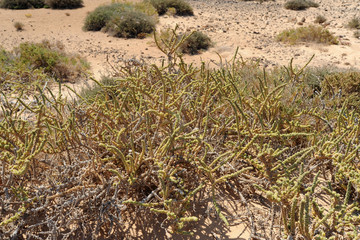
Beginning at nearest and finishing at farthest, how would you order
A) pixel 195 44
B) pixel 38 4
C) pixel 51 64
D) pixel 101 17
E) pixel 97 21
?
pixel 51 64 < pixel 195 44 < pixel 97 21 < pixel 101 17 < pixel 38 4

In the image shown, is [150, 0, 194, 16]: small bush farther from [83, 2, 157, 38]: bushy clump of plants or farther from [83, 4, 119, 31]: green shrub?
[83, 4, 119, 31]: green shrub

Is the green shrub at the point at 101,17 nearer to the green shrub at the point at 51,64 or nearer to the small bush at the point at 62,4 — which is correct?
the small bush at the point at 62,4

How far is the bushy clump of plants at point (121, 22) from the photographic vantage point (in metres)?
10.1

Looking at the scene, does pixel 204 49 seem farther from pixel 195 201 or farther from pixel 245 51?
pixel 195 201

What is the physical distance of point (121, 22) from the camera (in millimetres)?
10242

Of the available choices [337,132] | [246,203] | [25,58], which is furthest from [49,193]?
[25,58]

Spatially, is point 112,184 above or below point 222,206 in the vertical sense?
above

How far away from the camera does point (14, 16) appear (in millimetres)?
13195

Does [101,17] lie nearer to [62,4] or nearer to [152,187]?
[62,4]

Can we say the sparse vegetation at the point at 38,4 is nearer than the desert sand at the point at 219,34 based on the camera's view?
No

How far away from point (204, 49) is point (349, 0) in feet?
50.5

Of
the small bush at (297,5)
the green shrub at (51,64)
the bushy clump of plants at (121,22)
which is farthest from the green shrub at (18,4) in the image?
the small bush at (297,5)

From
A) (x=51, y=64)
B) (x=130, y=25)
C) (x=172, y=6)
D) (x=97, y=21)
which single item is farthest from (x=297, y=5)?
(x=51, y=64)

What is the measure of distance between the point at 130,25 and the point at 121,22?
43 cm
